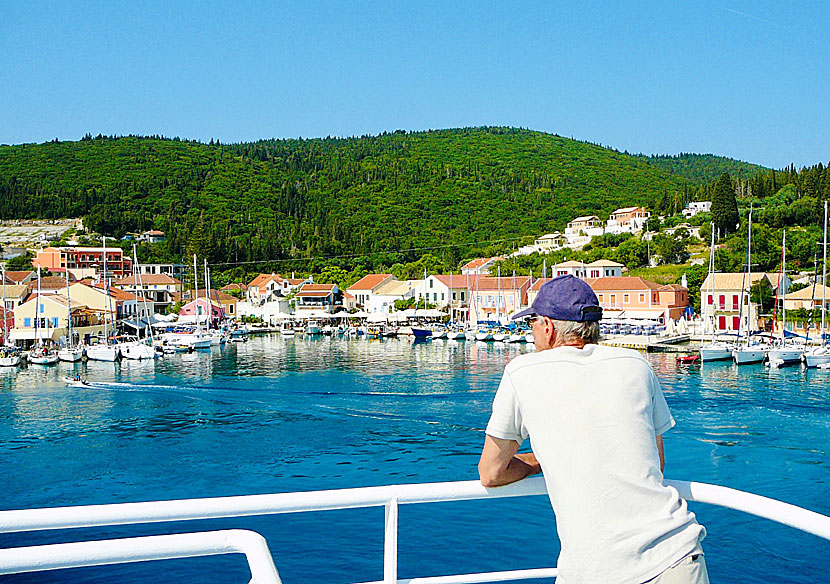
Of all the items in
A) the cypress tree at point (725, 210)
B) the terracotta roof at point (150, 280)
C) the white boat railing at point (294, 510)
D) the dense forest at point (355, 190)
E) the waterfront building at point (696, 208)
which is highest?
the dense forest at point (355, 190)

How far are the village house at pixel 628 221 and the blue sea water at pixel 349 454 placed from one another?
5508cm

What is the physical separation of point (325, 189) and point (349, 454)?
11544cm

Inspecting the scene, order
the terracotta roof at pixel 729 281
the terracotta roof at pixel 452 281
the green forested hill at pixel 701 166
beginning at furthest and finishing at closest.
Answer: the green forested hill at pixel 701 166 → the terracotta roof at pixel 452 281 → the terracotta roof at pixel 729 281

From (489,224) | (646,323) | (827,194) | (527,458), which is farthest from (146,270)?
(527,458)

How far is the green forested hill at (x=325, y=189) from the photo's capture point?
345ft

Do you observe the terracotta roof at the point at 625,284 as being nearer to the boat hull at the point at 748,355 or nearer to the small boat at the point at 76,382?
the boat hull at the point at 748,355

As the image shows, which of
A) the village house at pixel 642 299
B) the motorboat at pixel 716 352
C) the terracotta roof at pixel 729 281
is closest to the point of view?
the motorboat at pixel 716 352

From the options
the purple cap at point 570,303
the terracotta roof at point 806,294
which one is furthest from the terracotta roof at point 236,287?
the purple cap at point 570,303

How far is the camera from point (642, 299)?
2056 inches

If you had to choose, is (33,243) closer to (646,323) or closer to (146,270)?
(146,270)

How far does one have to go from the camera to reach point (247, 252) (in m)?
96.6

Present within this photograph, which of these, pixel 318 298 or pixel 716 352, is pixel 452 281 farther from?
pixel 716 352

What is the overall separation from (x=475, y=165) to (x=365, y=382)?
115 metres

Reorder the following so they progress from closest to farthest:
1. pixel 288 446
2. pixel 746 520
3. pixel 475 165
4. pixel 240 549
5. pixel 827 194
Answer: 1. pixel 240 549
2. pixel 746 520
3. pixel 288 446
4. pixel 827 194
5. pixel 475 165
